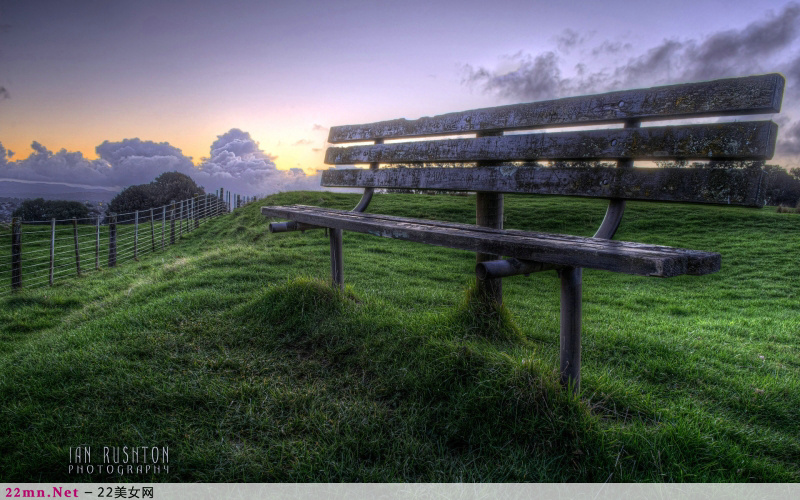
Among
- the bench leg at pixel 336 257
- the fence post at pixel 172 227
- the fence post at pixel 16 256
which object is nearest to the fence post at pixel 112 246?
the fence post at pixel 16 256

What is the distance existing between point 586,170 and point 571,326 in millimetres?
1121

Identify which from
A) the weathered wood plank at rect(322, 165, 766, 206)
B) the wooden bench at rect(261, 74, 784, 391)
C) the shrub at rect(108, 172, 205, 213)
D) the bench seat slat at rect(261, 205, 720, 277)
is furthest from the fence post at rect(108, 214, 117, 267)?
the shrub at rect(108, 172, 205, 213)

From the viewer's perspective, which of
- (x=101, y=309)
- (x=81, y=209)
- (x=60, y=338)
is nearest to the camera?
(x=60, y=338)

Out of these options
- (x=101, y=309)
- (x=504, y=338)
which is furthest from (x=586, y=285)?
(x=101, y=309)

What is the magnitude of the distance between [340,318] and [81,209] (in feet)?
139

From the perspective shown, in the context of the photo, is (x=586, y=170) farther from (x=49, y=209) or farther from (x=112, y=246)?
(x=49, y=209)

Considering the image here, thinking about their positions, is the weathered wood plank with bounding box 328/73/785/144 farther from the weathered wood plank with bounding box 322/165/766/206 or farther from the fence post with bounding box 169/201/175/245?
the fence post with bounding box 169/201/175/245

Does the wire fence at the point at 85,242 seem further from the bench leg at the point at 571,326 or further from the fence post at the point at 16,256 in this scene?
the bench leg at the point at 571,326

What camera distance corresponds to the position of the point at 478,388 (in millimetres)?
2213

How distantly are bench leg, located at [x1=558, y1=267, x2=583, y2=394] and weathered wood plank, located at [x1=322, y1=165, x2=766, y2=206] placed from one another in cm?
75

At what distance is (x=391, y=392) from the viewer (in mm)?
2467

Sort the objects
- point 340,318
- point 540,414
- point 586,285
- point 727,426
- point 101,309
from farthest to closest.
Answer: point 586,285, point 101,309, point 340,318, point 727,426, point 540,414

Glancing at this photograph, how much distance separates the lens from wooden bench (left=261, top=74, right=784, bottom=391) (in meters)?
2.06

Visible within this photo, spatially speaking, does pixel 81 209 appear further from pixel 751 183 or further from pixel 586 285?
pixel 751 183
